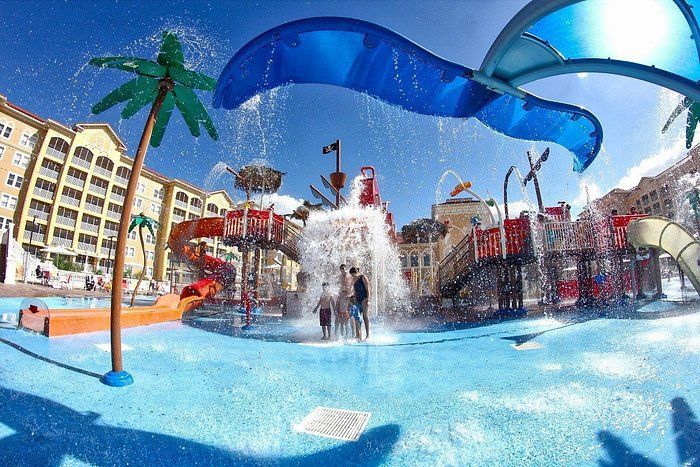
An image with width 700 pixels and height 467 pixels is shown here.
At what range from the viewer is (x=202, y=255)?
1931 centimetres

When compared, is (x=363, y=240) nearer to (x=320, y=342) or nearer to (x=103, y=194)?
(x=320, y=342)

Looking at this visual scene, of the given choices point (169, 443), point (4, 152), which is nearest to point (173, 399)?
point (169, 443)

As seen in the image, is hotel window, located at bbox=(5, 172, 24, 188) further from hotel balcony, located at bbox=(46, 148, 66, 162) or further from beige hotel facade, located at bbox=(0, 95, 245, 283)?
hotel balcony, located at bbox=(46, 148, 66, 162)

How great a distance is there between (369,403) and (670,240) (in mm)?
11808

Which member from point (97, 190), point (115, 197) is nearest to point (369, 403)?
point (97, 190)

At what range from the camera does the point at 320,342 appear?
8250 mm

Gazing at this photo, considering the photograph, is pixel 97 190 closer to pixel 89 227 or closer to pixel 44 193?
pixel 89 227

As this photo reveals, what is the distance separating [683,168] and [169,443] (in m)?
59.5

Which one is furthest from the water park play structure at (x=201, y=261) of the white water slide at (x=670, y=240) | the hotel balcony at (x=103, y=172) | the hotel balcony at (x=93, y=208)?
the hotel balcony at (x=103, y=172)

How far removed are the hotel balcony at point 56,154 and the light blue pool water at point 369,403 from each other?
43634 mm

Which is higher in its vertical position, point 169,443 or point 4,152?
point 4,152

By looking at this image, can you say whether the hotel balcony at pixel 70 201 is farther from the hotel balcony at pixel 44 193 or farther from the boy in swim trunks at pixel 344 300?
the boy in swim trunks at pixel 344 300

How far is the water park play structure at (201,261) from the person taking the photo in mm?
7737

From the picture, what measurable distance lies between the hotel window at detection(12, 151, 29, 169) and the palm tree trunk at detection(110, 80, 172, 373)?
148 feet
